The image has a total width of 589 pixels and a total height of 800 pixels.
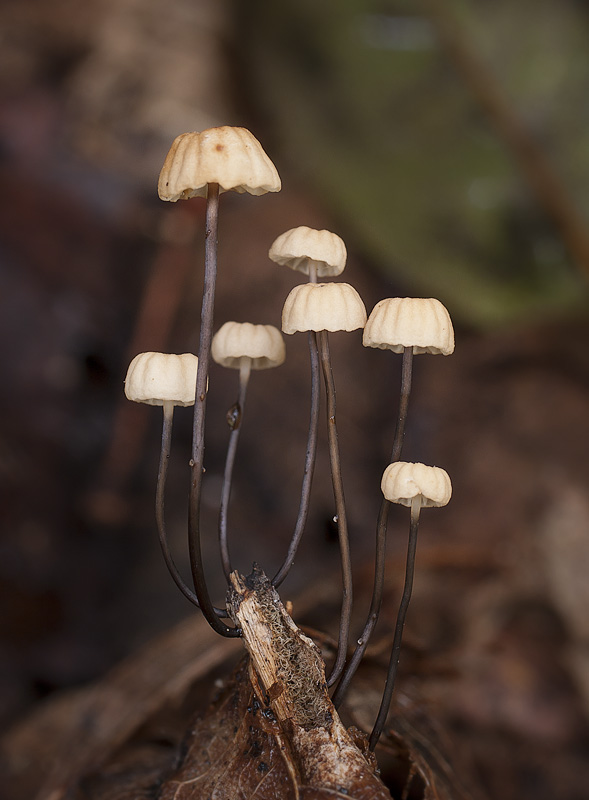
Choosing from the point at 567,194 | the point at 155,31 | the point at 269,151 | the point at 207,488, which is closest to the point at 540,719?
the point at 207,488

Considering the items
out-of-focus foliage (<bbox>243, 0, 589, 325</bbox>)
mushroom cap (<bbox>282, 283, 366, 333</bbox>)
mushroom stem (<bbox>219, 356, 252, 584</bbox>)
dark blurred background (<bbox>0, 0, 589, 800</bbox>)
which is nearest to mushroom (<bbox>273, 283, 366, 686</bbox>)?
mushroom cap (<bbox>282, 283, 366, 333</bbox>)

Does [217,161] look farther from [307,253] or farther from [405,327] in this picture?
[405,327]

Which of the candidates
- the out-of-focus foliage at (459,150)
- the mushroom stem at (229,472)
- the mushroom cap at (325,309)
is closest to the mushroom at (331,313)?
the mushroom cap at (325,309)

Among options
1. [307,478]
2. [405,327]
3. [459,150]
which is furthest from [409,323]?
[459,150]

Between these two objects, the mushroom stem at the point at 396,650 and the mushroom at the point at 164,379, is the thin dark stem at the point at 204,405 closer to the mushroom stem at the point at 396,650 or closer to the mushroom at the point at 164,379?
the mushroom at the point at 164,379

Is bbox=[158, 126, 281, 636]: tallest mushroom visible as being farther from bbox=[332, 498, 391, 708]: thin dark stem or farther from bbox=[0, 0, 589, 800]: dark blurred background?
bbox=[0, 0, 589, 800]: dark blurred background

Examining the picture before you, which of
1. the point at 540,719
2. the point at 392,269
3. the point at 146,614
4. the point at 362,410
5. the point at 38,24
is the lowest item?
the point at 540,719

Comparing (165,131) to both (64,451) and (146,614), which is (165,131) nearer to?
(64,451)
